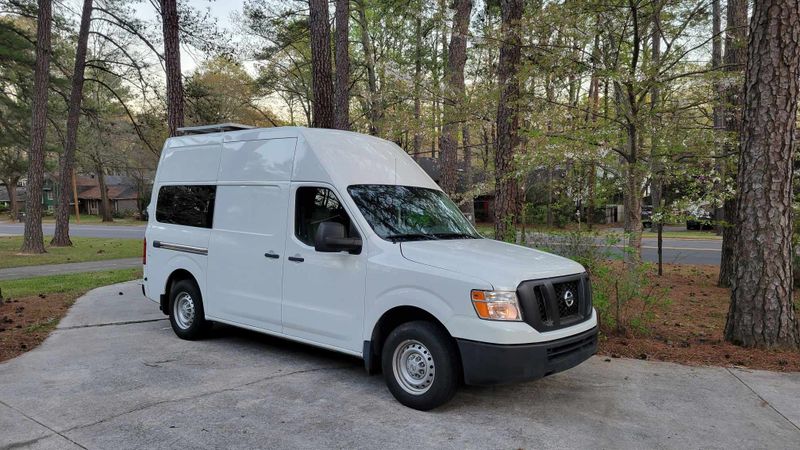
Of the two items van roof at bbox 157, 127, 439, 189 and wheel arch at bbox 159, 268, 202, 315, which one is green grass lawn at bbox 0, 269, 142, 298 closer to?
wheel arch at bbox 159, 268, 202, 315

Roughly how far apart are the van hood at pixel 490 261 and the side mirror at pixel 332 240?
0.47 metres

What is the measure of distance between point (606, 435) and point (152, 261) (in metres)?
5.95

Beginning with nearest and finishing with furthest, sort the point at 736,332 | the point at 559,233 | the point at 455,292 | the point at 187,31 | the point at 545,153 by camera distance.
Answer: the point at 455,292
the point at 736,332
the point at 559,233
the point at 545,153
the point at 187,31

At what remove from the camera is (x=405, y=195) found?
5559 mm

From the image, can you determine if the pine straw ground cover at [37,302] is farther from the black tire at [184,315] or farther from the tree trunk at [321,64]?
the tree trunk at [321,64]

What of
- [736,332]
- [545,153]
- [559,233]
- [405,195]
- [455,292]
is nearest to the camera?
[455,292]

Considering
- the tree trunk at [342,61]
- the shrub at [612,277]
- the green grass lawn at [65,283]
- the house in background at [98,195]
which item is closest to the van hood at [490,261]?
the shrub at [612,277]

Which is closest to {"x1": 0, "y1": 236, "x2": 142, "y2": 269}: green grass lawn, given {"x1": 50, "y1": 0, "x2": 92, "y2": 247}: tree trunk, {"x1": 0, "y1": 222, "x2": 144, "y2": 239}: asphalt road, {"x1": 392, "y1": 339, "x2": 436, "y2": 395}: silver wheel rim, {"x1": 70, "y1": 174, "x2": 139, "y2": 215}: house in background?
{"x1": 50, "y1": 0, "x2": 92, "y2": 247}: tree trunk

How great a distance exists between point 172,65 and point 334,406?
9563mm

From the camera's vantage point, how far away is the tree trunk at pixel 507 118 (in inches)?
320

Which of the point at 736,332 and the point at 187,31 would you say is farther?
the point at 187,31

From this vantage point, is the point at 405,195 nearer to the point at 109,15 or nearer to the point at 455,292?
the point at 455,292

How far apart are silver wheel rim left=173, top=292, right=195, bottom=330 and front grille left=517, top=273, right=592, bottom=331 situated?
14.4 feet

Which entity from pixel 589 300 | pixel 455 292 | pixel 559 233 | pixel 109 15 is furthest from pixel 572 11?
pixel 109 15
